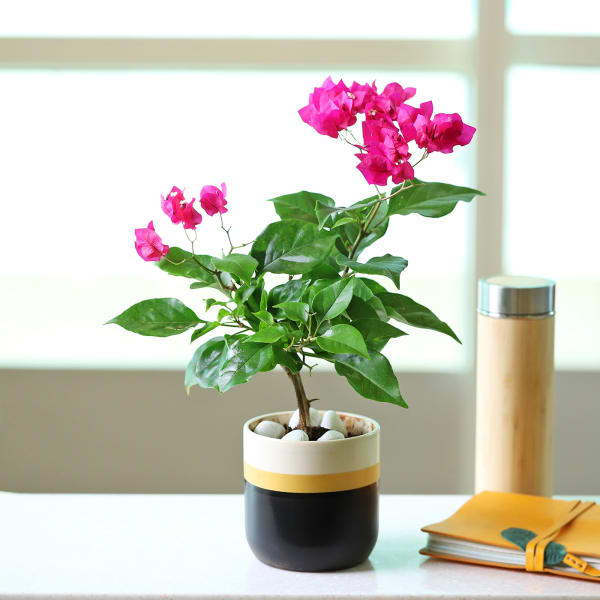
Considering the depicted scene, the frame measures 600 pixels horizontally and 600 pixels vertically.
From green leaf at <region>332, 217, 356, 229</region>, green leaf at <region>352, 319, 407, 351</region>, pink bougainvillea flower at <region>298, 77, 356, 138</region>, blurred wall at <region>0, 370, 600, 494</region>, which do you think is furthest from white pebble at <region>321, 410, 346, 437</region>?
blurred wall at <region>0, 370, 600, 494</region>

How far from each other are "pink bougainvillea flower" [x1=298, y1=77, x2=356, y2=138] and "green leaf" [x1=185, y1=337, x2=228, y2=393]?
0.86 ft

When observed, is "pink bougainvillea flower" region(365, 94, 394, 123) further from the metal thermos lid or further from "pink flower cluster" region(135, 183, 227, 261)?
the metal thermos lid

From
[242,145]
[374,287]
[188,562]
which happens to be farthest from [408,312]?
[242,145]

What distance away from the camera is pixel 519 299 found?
129 centimetres

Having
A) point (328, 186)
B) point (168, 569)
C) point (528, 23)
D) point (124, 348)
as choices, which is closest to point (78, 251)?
point (124, 348)

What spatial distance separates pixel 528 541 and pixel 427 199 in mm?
414

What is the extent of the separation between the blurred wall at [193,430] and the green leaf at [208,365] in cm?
174

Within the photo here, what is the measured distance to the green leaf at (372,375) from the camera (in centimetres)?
95

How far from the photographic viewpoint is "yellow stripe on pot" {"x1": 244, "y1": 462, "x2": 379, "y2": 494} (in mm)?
1001

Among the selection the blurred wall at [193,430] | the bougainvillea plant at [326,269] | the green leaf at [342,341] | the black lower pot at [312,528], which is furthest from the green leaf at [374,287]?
the blurred wall at [193,430]

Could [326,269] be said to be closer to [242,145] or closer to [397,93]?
[397,93]

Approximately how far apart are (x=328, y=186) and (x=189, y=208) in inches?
71.6

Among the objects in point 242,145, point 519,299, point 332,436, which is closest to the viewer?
point 332,436

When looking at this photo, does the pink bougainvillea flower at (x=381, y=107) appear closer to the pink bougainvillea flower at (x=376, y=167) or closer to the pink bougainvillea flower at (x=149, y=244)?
the pink bougainvillea flower at (x=376, y=167)
